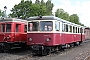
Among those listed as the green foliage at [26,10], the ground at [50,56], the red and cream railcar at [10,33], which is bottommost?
the ground at [50,56]

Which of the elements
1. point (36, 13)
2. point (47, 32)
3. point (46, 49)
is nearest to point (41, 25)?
point (47, 32)

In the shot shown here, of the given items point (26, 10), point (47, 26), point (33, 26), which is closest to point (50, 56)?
point (47, 26)

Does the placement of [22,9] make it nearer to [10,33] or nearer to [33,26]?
[10,33]

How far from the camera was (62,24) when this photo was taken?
1845 centimetres

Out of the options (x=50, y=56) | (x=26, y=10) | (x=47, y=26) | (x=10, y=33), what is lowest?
(x=50, y=56)

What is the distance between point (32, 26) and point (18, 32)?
3743 millimetres

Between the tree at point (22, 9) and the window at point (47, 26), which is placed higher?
the tree at point (22, 9)

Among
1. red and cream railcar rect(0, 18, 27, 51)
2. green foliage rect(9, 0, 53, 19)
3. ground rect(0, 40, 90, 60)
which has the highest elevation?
green foliage rect(9, 0, 53, 19)

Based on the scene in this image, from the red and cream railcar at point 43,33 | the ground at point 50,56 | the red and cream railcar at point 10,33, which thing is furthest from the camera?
the red and cream railcar at point 10,33

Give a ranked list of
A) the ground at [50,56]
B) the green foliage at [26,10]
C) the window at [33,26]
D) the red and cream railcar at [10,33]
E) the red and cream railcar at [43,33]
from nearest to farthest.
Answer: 1. the ground at [50,56]
2. the red and cream railcar at [43,33]
3. the window at [33,26]
4. the red and cream railcar at [10,33]
5. the green foliage at [26,10]

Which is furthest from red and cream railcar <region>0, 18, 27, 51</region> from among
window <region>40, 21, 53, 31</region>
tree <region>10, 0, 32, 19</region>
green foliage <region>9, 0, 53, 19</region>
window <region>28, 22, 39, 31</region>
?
tree <region>10, 0, 32, 19</region>

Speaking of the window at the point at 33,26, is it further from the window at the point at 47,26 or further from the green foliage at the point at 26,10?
the green foliage at the point at 26,10

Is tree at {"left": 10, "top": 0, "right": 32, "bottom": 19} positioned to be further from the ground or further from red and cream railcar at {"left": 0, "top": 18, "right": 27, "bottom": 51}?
the ground

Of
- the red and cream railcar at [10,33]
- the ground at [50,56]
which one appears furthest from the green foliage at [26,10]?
the ground at [50,56]
